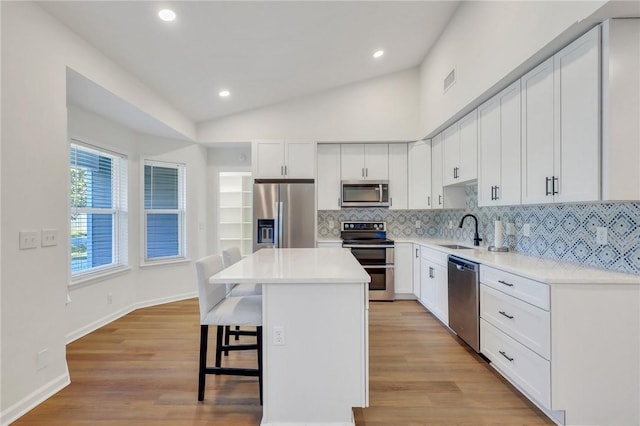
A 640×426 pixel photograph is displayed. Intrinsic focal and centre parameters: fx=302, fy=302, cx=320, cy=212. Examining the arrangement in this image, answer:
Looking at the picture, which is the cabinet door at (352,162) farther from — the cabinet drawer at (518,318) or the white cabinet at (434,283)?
the cabinet drawer at (518,318)

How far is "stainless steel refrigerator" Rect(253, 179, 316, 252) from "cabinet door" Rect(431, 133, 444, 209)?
171cm

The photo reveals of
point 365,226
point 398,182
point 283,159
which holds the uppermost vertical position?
point 283,159

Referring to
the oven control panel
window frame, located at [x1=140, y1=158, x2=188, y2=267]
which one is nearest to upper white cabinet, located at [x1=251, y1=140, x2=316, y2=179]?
the oven control panel

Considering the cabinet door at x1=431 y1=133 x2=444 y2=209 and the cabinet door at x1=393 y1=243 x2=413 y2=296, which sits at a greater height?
the cabinet door at x1=431 y1=133 x2=444 y2=209

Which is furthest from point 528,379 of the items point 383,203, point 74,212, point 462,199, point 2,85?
point 74,212

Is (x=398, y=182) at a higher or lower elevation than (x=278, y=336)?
higher

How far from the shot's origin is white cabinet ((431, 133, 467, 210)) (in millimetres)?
4031

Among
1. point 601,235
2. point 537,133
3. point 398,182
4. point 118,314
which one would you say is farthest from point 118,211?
point 601,235

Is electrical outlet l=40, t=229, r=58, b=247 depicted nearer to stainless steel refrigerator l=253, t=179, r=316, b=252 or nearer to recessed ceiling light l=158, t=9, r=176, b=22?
recessed ceiling light l=158, t=9, r=176, b=22

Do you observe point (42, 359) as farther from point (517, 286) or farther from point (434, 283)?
point (434, 283)

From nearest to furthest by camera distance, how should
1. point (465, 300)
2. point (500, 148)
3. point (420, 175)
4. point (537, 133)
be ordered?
point (537, 133) → point (500, 148) → point (465, 300) → point (420, 175)

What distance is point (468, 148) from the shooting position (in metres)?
3.29

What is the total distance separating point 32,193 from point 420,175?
13.9 feet

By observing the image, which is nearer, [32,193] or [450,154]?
[32,193]
